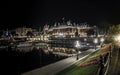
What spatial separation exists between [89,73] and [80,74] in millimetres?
1617

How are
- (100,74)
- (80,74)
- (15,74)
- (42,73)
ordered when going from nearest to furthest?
(100,74)
(80,74)
(42,73)
(15,74)

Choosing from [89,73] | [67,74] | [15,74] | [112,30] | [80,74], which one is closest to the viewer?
[89,73]

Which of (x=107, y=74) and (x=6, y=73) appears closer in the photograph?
(x=107, y=74)

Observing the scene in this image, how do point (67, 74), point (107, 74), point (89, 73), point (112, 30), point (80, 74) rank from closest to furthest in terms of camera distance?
point (107, 74) < point (89, 73) < point (80, 74) < point (67, 74) < point (112, 30)

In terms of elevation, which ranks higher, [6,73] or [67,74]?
[67,74]

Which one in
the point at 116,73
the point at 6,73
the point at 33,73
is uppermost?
the point at 116,73

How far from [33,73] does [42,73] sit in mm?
1131

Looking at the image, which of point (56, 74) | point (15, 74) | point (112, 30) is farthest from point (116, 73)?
point (112, 30)

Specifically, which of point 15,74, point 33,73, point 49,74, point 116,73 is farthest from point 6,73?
point 116,73

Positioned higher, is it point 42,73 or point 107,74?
point 107,74

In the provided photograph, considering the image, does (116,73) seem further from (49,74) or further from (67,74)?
(49,74)

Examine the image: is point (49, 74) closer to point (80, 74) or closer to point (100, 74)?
point (80, 74)

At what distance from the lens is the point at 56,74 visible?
68.3 feet

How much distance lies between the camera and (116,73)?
11.9 metres
